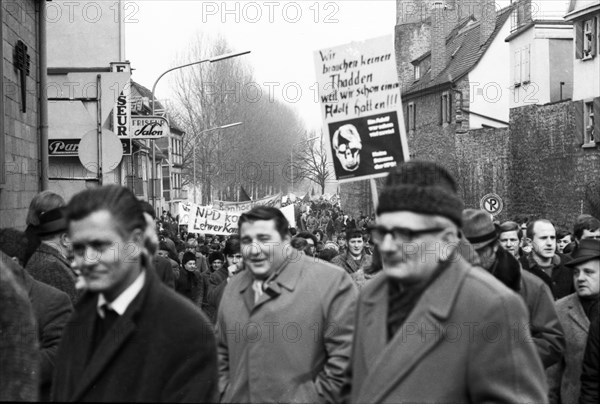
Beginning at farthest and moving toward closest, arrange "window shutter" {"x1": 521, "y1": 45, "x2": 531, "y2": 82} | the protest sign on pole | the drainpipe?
"window shutter" {"x1": 521, "y1": 45, "x2": 531, "y2": 82}, the drainpipe, the protest sign on pole

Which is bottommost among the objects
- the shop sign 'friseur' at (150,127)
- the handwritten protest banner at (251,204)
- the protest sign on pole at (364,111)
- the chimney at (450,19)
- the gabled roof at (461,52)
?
the handwritten protest banner at (251,204)

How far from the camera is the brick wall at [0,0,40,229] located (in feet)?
47.4

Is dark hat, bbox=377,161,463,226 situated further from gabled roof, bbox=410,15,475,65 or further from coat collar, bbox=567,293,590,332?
gabled roof, bbox=410,15,475,65

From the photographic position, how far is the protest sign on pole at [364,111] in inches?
280

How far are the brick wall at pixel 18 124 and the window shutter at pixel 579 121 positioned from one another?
21841mm

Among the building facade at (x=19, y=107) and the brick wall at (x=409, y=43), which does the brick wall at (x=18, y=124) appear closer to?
the building facade at (x=19, y=107)

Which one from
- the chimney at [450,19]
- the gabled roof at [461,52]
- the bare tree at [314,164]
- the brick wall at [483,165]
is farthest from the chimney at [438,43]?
the bare tree at [314,164]

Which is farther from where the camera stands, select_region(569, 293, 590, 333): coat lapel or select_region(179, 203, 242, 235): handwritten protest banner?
select_region(179, 203, 242, 235): handwritten protest banner

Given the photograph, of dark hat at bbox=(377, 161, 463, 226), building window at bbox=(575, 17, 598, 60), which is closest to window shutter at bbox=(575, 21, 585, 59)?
building window at bbox=(575, 17, 598, 60)

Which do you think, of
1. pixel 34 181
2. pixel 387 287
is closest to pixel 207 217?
pixel 34 181

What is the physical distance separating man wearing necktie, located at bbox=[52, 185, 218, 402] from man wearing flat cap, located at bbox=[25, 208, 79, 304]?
2.74 m

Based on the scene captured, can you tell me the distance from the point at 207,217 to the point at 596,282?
13664mm

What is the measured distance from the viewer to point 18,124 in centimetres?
1528

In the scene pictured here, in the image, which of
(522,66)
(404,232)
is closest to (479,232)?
(404,232)
